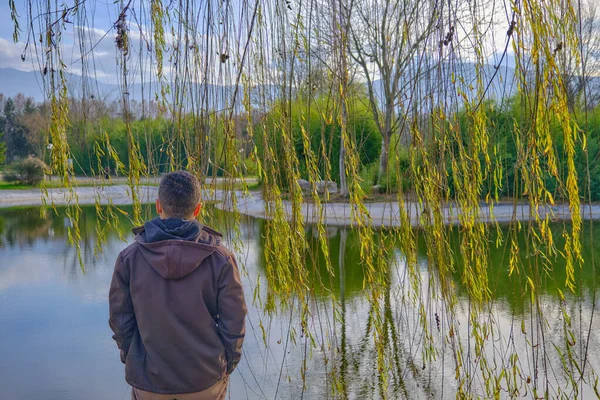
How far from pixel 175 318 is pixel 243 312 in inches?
7.9

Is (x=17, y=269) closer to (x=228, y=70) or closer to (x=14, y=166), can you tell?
(x=228, y=70)

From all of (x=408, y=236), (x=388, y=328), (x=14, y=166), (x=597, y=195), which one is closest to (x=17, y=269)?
(x=388, y=328)

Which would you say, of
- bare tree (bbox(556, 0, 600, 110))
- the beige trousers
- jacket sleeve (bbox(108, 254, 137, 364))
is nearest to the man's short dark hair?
jacket sleeve (bbox(108, 254, 137, 364))

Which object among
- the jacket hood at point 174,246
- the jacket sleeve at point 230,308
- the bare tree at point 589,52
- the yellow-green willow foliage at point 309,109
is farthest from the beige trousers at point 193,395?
the bare tree at point 589,52

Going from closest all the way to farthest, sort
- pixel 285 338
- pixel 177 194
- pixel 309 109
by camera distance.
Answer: pixel 177 194
pixel 309 109
pixel 285 338

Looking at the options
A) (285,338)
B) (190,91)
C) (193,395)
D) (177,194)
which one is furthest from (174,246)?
(285,338)

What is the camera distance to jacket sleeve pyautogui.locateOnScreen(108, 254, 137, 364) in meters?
1.72

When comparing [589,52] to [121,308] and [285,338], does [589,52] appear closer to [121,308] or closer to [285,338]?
[285,338]

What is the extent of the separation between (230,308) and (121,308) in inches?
13.3

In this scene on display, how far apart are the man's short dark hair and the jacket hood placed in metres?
0.04

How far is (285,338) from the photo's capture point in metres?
4.32

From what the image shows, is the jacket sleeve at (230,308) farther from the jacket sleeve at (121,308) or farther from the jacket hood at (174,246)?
the jacket sleeve at (121,308)

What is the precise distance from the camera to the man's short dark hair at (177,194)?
5.76 ft

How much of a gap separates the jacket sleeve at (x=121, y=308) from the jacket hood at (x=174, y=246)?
0.11 m
